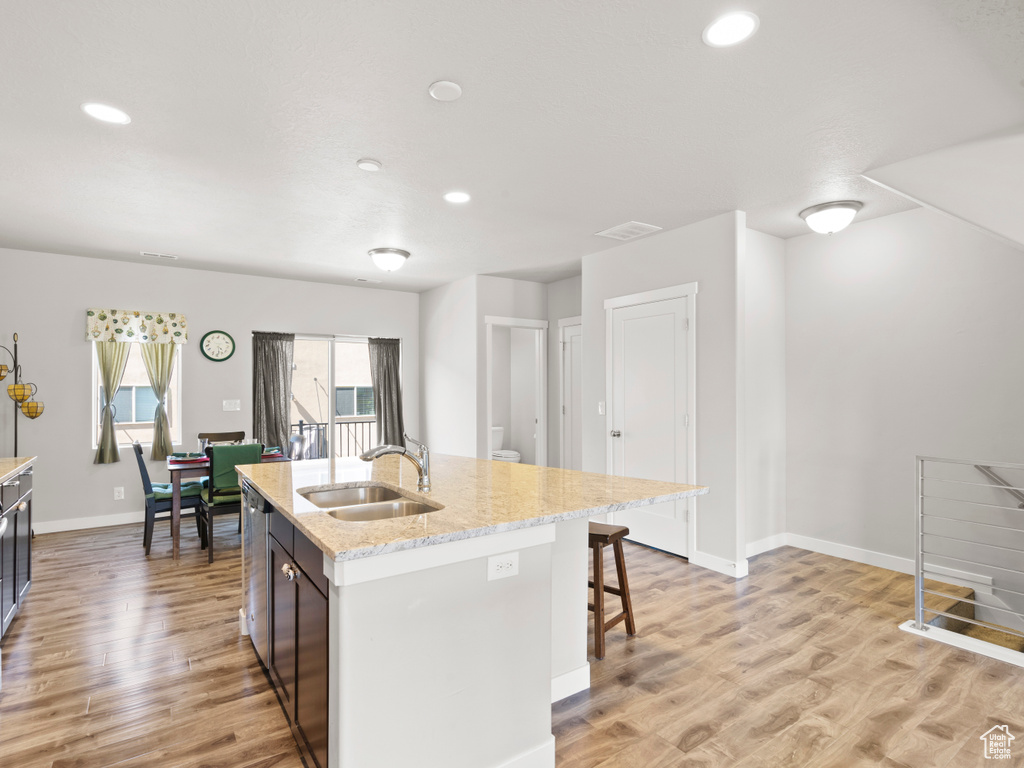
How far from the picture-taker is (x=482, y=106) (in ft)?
8.09

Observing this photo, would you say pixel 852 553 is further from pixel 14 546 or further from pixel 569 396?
pixel 14 546

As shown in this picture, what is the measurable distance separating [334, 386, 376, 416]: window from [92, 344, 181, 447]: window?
1.75 metres

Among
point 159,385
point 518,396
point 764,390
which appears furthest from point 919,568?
point 159,385

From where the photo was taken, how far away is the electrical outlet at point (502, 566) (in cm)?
173

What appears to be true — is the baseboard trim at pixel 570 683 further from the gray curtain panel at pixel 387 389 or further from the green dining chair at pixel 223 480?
the gray curtain panel at pixel 387 389

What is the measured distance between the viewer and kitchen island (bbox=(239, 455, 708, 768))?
58.9 inches

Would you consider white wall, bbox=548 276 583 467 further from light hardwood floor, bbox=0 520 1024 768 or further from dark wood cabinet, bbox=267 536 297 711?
dark wood cabinet, bbox=267 536 297 711

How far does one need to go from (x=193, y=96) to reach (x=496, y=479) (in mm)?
2110

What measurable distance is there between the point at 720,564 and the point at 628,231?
8.59 feet

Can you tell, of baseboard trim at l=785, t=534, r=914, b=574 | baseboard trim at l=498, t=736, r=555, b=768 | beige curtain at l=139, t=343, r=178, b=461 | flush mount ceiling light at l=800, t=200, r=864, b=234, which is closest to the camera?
baseboard trim at l=498, t=736, r=555, b=768

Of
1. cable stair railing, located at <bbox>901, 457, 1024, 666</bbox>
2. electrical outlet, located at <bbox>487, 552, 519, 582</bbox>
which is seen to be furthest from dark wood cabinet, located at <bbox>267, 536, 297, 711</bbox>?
cable stair railing, located at <bbox>901, 457, 1024, 666</bbox>

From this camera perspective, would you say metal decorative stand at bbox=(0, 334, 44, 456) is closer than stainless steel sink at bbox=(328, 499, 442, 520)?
No

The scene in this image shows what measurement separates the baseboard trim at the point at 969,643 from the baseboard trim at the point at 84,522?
21.2 feet

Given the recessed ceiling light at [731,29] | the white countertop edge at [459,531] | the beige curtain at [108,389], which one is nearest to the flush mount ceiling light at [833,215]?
the recessed ceiling light at [731,29]
